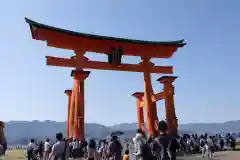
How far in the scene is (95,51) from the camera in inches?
827

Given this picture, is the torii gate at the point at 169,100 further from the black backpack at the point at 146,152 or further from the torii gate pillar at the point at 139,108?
the black backpack at the point at 146,152

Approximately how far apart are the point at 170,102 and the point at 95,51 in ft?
23.8

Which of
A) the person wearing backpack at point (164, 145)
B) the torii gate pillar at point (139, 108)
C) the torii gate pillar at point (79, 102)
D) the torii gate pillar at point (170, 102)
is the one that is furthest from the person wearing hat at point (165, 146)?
the torii gate pillar at point (139, 108)

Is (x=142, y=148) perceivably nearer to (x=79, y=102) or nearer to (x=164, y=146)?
(x=164, y=146)

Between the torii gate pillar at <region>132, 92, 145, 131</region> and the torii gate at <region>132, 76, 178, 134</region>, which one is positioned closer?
the torii gate at <region>132, 76, 178, 134</region>

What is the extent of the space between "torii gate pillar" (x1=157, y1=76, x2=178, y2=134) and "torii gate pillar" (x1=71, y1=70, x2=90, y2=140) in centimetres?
673

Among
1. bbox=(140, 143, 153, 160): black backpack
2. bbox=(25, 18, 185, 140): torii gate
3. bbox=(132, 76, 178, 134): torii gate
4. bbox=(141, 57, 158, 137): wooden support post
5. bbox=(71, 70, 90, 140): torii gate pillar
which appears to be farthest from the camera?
bbox=(132, 76, 178, 134): torii gate

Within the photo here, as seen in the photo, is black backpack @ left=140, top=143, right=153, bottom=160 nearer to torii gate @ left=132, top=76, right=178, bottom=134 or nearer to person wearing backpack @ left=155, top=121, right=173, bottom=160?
person wearing backpack @ left=155, top=121, right=173, bottom=160

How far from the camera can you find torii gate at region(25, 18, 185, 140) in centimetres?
1880

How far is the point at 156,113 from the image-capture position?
71.1 ft

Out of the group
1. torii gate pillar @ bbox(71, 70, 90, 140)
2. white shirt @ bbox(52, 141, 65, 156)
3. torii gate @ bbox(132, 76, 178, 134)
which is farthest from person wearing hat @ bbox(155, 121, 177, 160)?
torii gate @ bbox(132, 76, 178, 134)

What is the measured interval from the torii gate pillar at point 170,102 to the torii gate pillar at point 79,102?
22.1 feet

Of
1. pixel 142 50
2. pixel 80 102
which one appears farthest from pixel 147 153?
pixel 142 50

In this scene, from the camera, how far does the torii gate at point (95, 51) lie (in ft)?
61.7
